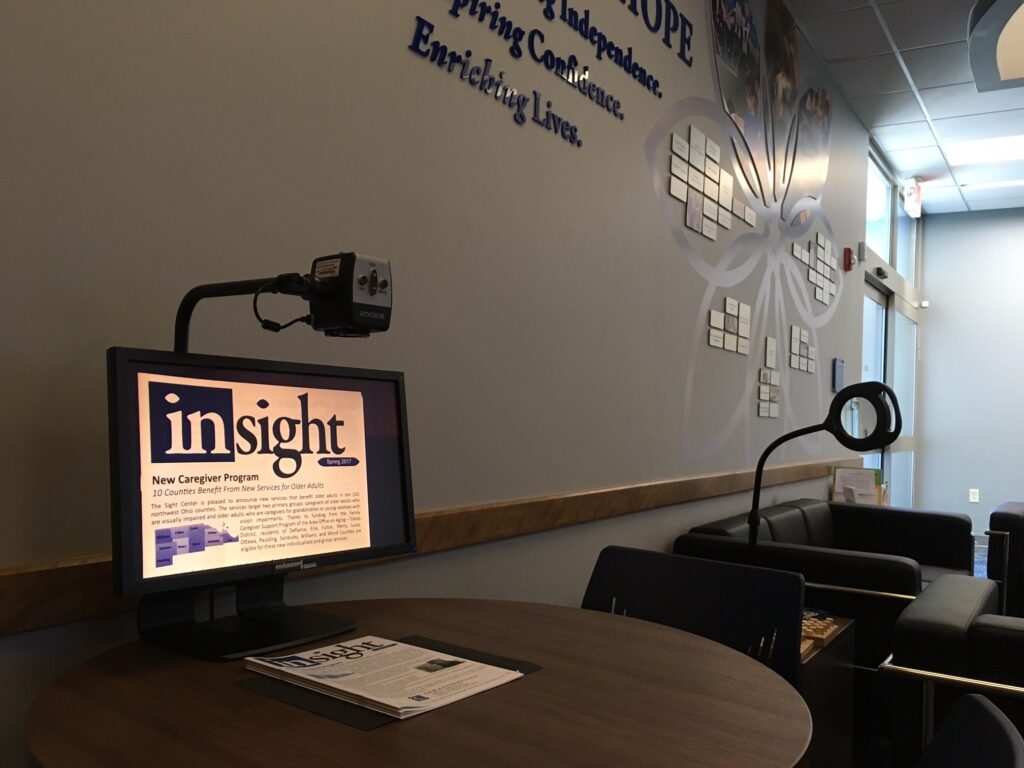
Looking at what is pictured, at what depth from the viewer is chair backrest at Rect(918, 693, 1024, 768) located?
0.65 meters

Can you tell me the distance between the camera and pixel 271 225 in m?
1.54

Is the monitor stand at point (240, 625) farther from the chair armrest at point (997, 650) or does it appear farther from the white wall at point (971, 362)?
the white wall at point (971, 362)

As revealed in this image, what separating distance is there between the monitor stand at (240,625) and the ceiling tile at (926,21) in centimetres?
420

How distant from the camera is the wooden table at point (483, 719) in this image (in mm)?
810

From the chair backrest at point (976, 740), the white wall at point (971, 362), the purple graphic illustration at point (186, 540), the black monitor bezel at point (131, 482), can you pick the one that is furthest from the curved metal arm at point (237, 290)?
the white wall at point (971, 362)

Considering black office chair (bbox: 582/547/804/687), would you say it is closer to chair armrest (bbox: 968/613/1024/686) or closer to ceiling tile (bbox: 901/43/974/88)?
chair armrest (bbox: 968/613/1024/686)

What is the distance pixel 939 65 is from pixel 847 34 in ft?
2.37

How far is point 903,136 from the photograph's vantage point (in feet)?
20.0

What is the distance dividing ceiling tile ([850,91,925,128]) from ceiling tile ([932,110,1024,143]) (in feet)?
0.83

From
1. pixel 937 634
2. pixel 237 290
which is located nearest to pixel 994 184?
pixel 937 634

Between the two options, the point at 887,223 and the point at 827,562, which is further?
the point at 887,223

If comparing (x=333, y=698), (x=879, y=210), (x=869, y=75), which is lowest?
(x=333, y=698)

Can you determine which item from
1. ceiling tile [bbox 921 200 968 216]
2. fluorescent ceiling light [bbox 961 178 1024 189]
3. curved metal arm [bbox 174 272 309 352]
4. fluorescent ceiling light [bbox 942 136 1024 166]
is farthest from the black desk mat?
ceiling tile [bbox 921 200 968 216]

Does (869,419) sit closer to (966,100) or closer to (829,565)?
(829,565)
